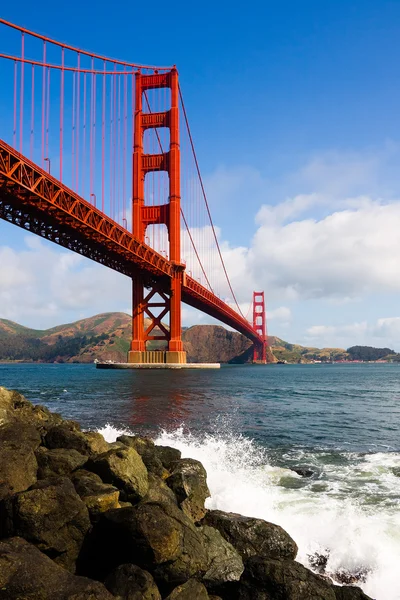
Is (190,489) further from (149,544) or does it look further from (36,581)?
(36,581)

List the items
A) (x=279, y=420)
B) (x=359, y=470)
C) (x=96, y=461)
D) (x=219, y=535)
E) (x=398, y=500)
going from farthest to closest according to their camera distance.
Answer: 1. (x=279, y=420)
2. (x=359, y=470)
3. (x=398, y=500)
4. (x=96, y=461)
5. (x=219, y=535)

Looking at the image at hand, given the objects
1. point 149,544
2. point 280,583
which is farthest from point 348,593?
point 149,544

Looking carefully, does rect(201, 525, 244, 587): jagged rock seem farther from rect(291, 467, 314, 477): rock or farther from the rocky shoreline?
rect(291, 467, 314, 477): rock

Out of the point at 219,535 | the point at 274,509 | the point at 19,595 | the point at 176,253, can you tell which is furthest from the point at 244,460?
the point at 176,253

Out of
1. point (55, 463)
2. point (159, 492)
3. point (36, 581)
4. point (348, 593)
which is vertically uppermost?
point (55, 463)

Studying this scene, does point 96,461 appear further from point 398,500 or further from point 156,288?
point 156,288

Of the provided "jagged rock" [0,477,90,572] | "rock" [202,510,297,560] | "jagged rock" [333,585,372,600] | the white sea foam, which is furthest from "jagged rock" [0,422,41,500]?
"jagged rock" [333,585,372,600]

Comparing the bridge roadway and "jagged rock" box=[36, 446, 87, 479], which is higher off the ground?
the bridge roadway

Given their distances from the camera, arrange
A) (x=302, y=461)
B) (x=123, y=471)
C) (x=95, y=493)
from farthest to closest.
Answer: (x=302, y=461) → (x=123, y=471) → (x=95, y=493)
